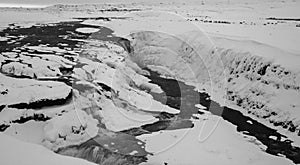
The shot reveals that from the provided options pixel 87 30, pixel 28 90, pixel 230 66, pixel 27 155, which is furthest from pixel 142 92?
pixel 87 30

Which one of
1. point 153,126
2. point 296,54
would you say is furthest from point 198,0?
point 153,126

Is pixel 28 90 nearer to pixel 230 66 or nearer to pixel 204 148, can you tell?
pixel 204 148

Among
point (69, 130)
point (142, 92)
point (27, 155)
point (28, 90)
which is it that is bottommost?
point (142, 92)

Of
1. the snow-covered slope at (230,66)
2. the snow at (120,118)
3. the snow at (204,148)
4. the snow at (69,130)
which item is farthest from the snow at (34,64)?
the snow-covered slope at (230,66)

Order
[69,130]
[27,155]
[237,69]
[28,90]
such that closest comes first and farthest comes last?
[27,155] → [69,130] → [28,90] → [237,69]

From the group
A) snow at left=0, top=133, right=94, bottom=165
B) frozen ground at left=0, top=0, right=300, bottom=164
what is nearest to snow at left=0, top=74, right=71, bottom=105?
frozen ground at left=0, top=0, right=300, bottom=164

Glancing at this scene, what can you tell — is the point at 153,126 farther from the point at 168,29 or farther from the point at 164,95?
the point at 168,29
